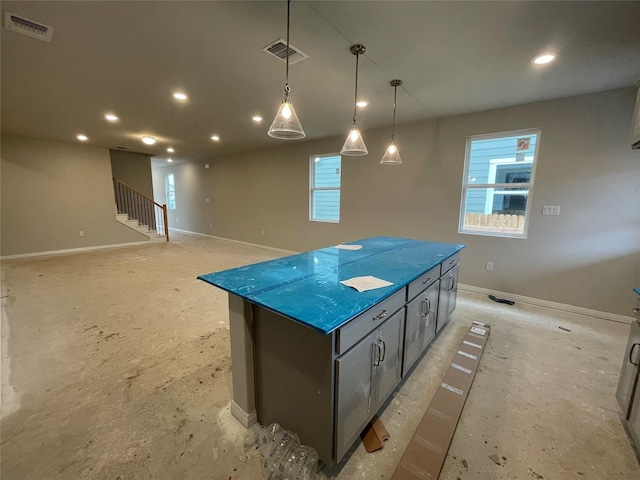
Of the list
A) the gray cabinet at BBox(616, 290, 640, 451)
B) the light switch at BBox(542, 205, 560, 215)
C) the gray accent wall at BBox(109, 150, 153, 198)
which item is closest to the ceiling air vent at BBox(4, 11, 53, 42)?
the gray cabinet at BBox(616, 290, 640, 451)

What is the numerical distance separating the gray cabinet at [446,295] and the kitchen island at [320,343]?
0.52 metres

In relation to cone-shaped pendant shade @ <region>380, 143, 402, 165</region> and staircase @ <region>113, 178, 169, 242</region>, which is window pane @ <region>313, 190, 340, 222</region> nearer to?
cone-shaped pendant shade @ <region>380, 143, 402, 165</region>

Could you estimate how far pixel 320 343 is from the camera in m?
1.19

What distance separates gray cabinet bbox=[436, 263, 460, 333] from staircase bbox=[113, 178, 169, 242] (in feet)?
24.7

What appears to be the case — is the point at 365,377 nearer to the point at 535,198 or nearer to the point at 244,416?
the point at 244,416

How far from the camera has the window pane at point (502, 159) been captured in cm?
340

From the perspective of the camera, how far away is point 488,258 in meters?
3.73

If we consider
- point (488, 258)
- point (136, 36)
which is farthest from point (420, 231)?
point (136, 36)

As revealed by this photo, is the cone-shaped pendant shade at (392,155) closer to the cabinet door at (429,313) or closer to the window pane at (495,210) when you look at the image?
the cabinet door at (429,313)

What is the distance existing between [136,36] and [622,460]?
4185mm

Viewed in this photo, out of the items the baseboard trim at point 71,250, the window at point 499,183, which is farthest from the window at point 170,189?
the window at point 499,183

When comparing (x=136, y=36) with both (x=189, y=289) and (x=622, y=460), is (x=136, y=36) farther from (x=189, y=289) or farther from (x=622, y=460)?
(x=622, y=460)

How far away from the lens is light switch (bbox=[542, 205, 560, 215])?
3210 mm

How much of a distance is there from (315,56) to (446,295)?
2.53 m
